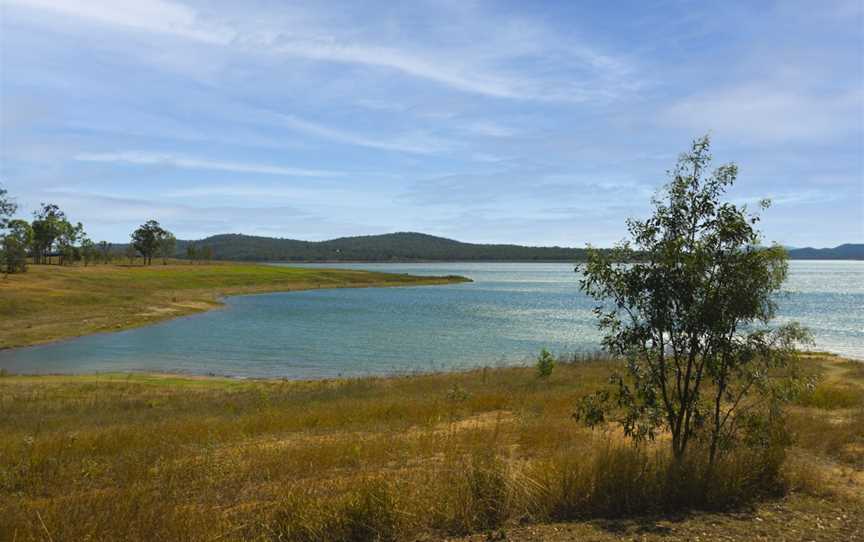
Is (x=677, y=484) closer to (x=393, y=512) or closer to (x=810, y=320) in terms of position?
(x=393, y=512)

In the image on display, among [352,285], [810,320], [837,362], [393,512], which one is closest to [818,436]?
[393,512]

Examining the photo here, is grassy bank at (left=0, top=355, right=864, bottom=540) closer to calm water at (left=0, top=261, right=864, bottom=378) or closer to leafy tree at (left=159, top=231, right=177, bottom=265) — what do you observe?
calm water at (left=0, top=261, right=864, bottom=378)

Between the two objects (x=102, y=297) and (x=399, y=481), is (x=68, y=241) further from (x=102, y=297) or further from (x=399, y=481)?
(x=399, y=481)

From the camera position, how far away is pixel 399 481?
755 centimetres

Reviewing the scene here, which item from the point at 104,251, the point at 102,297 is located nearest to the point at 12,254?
the point at 102,297

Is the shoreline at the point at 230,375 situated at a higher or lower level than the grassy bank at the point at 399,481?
lower

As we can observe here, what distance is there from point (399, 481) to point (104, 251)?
167297 millimetres

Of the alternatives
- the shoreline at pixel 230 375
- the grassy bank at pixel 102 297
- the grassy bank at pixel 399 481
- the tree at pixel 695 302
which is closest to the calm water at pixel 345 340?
the shoreline at pixel 230 375

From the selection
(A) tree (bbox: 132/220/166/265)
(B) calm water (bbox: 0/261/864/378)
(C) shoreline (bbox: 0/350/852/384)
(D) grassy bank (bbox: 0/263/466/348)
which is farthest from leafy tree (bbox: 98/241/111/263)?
(C) shoreline (bbox: 0/350/852/384)

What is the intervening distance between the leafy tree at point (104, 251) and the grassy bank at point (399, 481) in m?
145

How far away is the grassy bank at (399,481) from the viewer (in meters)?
6.68

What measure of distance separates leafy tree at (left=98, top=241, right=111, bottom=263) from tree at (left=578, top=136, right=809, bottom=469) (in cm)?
15056

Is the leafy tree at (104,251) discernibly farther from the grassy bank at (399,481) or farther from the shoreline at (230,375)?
the grassy bank at (399,481)

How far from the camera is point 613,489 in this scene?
764cm
